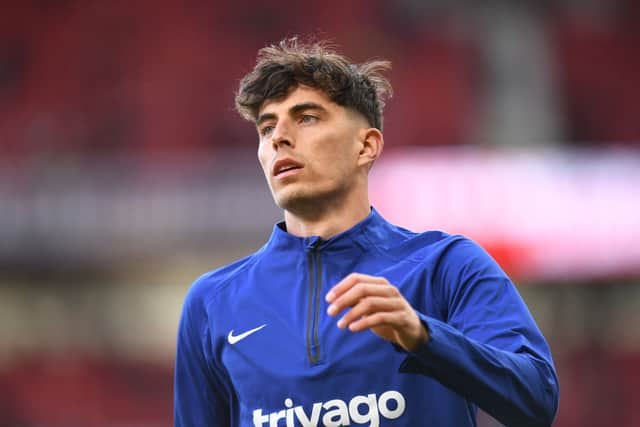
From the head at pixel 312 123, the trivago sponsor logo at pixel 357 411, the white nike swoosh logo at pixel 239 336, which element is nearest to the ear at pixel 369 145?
the head at pixel 312 123

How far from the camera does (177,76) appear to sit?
47.2ft

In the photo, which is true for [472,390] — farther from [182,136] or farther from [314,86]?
[182,136]

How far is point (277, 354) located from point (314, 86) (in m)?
0.73

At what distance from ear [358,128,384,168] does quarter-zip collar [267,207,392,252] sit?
148 millimetres

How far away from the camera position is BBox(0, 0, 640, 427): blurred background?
10797mm

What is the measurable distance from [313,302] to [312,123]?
493 mm

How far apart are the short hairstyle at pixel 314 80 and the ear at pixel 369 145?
0.05 meters

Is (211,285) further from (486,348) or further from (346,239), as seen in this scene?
(486,348)

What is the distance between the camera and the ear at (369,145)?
288 cm

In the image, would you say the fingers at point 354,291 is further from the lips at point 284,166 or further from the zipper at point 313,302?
the lips at point 284,166

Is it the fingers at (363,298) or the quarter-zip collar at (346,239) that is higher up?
the quarter-zip collar at (346,239)

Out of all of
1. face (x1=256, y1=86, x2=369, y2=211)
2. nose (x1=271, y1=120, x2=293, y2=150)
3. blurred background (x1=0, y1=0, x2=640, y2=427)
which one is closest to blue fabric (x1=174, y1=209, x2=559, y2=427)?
face (x1=256, y1=86, x2=369, y2=211)

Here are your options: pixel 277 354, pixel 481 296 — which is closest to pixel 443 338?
pixel 481 296

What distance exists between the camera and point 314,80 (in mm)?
2844
